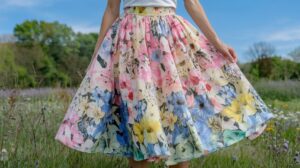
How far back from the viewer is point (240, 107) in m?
2.86

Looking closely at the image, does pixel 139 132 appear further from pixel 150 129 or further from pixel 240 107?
pixel 240 107

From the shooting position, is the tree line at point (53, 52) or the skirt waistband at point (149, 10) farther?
the tree line at point (53, 52)

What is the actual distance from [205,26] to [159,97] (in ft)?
1.59

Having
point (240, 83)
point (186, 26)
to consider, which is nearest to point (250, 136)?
point (240, 83)

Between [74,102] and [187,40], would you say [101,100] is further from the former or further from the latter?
[187,40]

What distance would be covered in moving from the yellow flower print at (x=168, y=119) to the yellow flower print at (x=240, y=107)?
0.32m

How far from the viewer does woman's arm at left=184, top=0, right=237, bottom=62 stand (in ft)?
9.36

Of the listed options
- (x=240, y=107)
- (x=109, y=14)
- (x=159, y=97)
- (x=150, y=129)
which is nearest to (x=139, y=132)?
(x=150, y=129)

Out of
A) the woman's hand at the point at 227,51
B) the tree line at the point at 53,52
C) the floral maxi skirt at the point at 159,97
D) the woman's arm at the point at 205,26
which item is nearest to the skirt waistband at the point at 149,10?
the floral maxi skirt at the point at 159,97

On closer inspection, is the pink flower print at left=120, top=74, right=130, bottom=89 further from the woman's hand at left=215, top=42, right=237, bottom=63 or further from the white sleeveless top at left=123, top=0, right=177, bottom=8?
the woman's hand at left=215, top=42, right=237, bottom=63

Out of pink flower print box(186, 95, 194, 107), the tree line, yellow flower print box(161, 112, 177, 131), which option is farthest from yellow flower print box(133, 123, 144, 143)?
the tree line

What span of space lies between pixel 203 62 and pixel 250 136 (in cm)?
47

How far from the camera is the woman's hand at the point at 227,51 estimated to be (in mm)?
2865

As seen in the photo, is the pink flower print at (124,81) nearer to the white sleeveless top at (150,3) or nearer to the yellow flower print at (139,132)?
the yellow flower print at (139,132)
